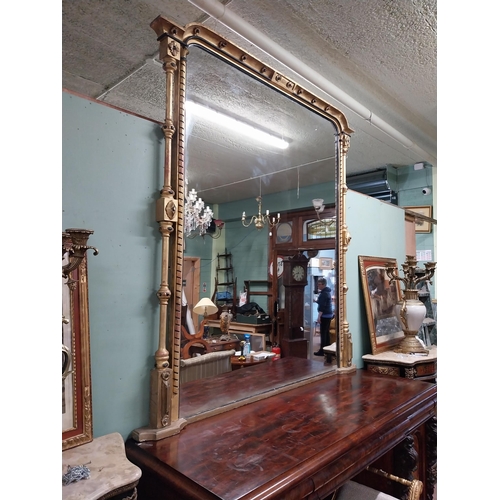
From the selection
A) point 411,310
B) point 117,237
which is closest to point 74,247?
point 117,237

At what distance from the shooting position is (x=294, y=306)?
5.88 ft

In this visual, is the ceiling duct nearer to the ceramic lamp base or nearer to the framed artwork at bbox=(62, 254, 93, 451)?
the ceramic lamp base

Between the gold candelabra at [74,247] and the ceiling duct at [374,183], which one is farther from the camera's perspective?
the ceiling duct at [374,183]

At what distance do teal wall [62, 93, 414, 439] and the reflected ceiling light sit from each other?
0.77 ft

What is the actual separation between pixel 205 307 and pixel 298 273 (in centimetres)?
65

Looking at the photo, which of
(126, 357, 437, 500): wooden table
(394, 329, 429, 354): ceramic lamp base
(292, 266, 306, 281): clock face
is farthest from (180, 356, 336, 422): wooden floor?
(394, 329, 429, 354): ceramic lamp base

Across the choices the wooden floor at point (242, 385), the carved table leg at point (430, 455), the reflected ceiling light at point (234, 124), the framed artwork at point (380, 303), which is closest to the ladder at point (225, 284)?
the wooden floor at point (242, 385)

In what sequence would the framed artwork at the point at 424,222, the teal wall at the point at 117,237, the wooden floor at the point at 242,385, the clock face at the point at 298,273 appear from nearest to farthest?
1. the teal wall at the point at 117,237
2. the wooden floor at the point at 242,385
3. the clock face at the point at 298,273
4. the framed artwork at the point at 424,222

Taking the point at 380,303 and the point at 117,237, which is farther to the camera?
the point at 380,303

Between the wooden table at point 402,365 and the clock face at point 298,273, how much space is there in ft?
2.05

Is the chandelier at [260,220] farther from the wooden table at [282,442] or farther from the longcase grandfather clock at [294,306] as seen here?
the wooden table at [282,442]

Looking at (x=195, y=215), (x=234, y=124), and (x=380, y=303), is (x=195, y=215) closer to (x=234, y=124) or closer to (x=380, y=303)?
(x=234, y=124)

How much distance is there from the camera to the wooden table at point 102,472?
70 cm
